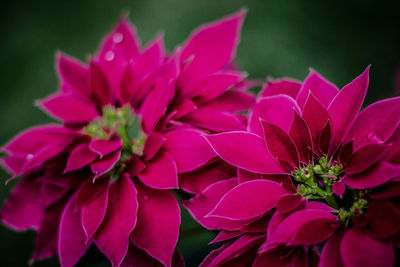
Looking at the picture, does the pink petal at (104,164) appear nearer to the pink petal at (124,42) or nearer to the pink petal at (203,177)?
the pink petal at (203,177)

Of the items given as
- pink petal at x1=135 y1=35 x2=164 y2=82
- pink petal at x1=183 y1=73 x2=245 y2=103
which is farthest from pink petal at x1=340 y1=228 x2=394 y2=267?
pink petal at x1=135 y1=35 x2=164 y2=82

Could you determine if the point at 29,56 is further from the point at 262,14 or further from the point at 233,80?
the point at 233,80

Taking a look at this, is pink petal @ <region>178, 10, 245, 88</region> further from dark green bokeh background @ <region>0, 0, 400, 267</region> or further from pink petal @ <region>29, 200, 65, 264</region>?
dark green bokeh background @ <region>0, 0, 400, 267</region>

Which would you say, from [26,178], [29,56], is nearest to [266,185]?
[26,178]

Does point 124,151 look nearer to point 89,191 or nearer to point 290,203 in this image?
point 89,191

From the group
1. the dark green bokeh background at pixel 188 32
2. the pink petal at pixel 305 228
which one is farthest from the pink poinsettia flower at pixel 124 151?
the dark green bokeh background at pixel 188 32

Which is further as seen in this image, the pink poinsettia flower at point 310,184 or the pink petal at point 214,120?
the pink petal at point 214,120
